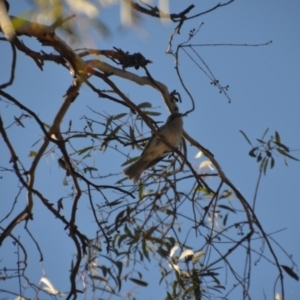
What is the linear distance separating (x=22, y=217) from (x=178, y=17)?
32.7 inches

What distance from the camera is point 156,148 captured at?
2.70 m

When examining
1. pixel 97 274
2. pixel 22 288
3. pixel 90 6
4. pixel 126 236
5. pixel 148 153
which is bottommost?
pixel 90 6

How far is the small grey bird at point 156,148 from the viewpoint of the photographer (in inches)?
100

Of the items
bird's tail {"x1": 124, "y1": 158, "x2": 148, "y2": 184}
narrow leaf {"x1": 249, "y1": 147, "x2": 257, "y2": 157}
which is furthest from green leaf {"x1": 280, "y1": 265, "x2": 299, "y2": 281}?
bird's tail {"x1": 124, "y1": 158, "x2": 148, "y2": 184}

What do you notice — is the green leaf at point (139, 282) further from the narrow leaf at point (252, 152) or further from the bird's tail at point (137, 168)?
the narrow leaf at point (252, 152)

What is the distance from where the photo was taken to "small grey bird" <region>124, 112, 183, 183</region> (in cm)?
255

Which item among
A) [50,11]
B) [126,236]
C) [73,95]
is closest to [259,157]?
[126,236]

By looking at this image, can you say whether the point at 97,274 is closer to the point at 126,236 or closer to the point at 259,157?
the point at 126,236

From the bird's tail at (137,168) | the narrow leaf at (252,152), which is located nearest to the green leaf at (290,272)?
the narrow leaf at (252,152)

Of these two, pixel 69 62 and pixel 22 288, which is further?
pixel 22 288

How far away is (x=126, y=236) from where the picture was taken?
9.14 feet

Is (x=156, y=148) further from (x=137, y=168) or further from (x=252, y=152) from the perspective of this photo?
(x=252, y=152)

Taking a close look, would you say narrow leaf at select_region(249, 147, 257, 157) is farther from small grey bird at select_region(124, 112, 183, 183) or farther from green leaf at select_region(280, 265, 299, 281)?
green leaf at select_region(280, 265, 299, 281)

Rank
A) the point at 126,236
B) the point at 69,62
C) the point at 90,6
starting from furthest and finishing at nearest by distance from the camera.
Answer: the point at 126,236, the point at 69,62, the point at 90,6
